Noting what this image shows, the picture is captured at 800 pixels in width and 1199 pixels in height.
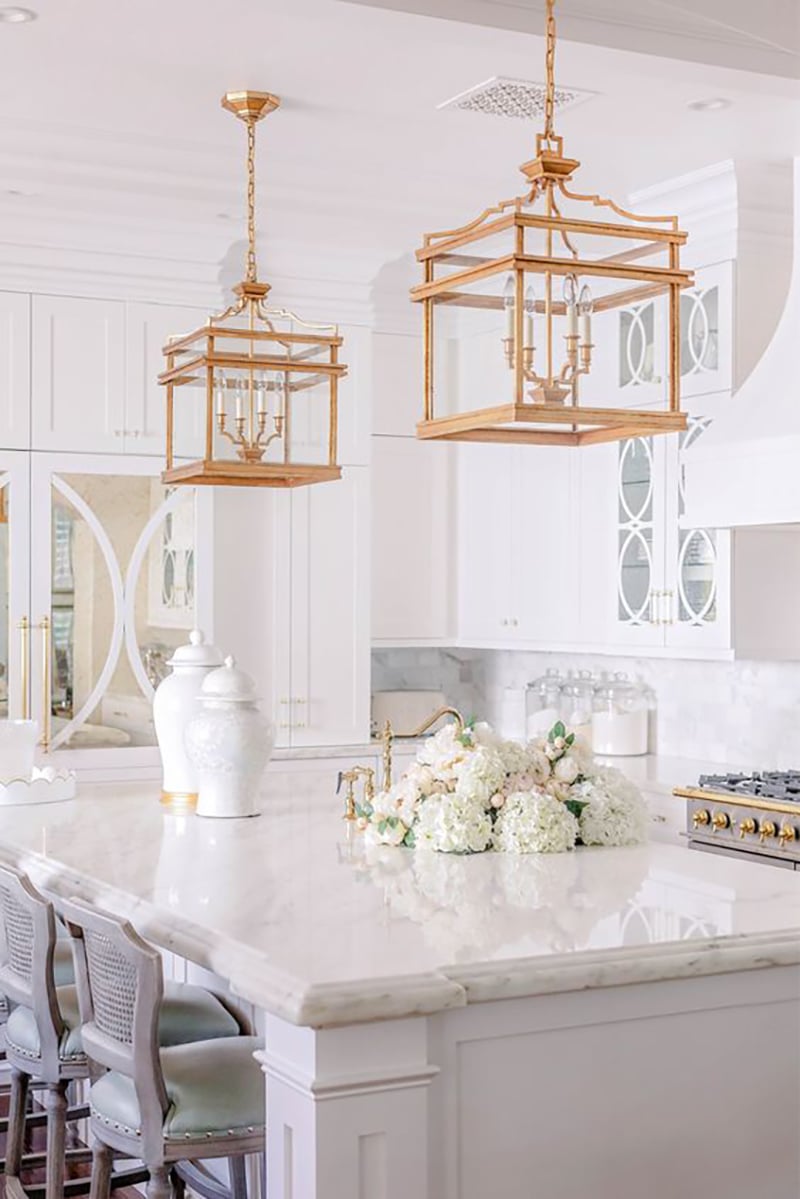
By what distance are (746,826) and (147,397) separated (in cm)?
255

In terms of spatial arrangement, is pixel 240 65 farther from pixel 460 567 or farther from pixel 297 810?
pixel 460 567

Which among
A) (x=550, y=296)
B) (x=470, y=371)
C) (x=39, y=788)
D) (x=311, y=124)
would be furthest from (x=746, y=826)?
(x=470, y=371)

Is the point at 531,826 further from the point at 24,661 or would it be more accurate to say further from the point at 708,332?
the point at 24,661

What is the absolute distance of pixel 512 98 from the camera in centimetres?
433

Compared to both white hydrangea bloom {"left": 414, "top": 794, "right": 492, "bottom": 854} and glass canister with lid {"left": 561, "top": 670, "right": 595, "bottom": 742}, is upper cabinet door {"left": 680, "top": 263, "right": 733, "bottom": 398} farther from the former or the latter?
white hydrangea bloom {"left": 414, "top": 794, "right": 492, "bottom": 854}

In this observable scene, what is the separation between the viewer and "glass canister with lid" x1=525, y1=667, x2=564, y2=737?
6316 mm

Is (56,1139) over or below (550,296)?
below

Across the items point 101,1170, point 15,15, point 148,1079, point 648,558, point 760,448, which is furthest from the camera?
point 648,558

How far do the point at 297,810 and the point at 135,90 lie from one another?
1.96 meters

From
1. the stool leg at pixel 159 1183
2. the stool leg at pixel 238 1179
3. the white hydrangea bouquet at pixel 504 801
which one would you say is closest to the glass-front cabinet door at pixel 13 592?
the white hydrangea bouquet at pixel 504 801

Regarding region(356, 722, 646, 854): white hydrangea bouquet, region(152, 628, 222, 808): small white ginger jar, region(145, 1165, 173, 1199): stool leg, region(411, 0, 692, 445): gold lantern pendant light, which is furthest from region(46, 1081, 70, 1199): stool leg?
region(411, 0, 692, 445): gold lantern pendant light

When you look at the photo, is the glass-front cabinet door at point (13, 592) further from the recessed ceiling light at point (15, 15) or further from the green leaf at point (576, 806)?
the green leaf at point (576, 806)

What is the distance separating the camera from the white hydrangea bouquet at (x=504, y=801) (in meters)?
3.29

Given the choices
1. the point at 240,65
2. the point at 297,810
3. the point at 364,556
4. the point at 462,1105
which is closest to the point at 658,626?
the point at 364,556
